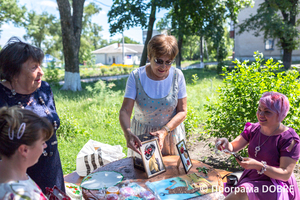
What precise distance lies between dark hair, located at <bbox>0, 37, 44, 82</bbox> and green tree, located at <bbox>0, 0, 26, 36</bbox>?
2673 centimetres

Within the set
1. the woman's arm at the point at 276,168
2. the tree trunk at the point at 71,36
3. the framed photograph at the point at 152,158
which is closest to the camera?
the woman's arm at the point at 276,168

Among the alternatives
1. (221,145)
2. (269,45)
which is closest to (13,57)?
(221,145)

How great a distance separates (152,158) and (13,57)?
1.42 m

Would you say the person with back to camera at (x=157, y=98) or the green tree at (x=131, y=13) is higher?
the green tree at (x=131, y=13)

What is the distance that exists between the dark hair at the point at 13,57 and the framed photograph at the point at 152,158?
117cm

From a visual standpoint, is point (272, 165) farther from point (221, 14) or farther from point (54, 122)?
point (221, 14)

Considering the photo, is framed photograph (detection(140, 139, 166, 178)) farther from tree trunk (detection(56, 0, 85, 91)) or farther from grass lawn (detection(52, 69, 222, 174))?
tree trunk (detection(56, 0, 85, 91))

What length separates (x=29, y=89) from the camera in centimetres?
192

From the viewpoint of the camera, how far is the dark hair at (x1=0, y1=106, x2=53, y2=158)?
1288mm

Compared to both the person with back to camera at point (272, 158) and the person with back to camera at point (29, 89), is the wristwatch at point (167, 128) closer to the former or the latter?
the person with back to camera at point (272, 158)

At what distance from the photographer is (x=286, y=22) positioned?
51.2 ft

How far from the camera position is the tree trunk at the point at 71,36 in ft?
33.0

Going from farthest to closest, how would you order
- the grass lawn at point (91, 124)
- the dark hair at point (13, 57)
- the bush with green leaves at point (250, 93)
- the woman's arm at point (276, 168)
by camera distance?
1. the grass lawn at point (91, 124)
2. the bush with green leaves at point (250, 93)
3. the woman's arm at point (276, 168)
4. the dark hair at point (13, 57)

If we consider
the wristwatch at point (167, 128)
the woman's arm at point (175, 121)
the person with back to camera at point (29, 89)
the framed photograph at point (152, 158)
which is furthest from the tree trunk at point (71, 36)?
the framed photograph at point (152, 158)
